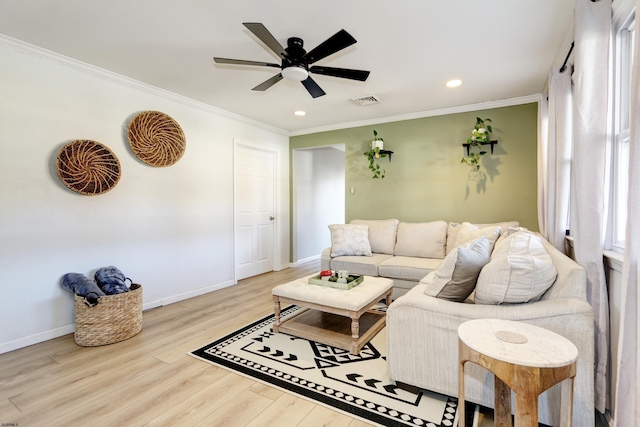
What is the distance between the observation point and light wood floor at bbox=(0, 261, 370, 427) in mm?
1684

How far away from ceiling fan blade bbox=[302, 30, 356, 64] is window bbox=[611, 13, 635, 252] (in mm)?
1501

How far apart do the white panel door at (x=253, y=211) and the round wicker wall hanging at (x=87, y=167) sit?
1.71 m

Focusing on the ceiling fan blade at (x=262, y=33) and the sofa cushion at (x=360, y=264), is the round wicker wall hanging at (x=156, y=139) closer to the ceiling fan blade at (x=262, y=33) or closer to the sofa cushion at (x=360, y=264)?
the ceiling fan blade at (x=262, y=33)

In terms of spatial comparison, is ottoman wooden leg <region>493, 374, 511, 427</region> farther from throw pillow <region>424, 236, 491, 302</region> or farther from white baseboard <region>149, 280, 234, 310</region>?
white baseboard <region>149, 280, 234, 310</region>

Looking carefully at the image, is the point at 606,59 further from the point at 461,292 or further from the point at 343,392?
the point at 343,392

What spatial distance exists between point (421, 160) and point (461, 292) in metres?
2.93

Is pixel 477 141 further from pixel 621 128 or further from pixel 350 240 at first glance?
pixel 621 128

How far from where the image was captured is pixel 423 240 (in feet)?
12.9

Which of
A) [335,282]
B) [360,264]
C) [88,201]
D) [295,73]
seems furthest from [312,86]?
[88,201]

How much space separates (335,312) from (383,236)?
203cm

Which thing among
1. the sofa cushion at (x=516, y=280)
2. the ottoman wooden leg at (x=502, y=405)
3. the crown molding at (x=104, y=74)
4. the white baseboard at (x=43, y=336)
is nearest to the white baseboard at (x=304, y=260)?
the white baseboard at (x=43, y=336)

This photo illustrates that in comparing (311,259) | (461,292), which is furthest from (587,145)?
(311,259)

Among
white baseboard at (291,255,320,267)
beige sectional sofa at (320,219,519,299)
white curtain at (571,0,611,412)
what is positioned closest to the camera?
white curtain at (571,0,611,412)

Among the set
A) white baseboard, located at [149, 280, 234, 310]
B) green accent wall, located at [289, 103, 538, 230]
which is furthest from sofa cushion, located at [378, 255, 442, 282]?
white baseboard, located at [149, 280, 234, 310]
